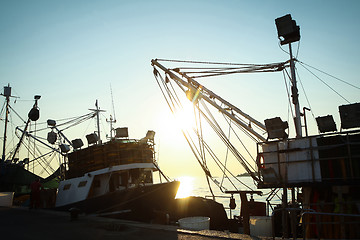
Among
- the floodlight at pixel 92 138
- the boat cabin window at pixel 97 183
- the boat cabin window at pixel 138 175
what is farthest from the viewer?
the floodlight at pixel 92 138

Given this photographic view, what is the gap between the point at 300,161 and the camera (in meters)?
11.0

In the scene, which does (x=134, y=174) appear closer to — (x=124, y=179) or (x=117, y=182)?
(x=124, y=179)

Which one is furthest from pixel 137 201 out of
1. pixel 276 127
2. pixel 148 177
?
pixel 276 127

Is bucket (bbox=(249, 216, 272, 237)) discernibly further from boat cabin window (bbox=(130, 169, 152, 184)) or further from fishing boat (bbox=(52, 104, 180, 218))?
boat cabin window (bbox=(130, 169, 152, 184))

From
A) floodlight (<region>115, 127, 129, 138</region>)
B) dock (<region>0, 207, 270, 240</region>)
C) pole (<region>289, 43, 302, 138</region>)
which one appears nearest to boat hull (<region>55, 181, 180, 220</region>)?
floodlight (<region>115, 127, 129, 138</region>)

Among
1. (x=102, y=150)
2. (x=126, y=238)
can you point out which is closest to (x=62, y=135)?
(x=102, y=150)

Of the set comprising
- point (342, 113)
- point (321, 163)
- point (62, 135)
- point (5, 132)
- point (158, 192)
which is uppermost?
point (5, 132)

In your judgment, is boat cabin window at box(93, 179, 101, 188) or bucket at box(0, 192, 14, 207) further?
bucket at box(0, 192, 14, 207)

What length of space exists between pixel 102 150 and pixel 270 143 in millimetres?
13360

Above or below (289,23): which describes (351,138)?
below

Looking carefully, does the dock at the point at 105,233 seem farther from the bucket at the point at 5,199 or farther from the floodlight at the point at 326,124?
the bucket at the point at 5,199

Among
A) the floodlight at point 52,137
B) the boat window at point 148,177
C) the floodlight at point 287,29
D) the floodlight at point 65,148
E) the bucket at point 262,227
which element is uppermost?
the floodlight at point 287,29

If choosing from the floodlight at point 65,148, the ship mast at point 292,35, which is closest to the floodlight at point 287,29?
the ship mast at point 292,35

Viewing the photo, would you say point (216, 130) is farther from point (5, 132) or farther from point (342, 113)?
point (5, 132)
